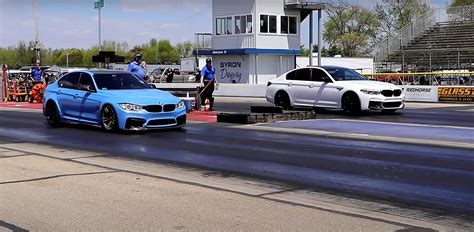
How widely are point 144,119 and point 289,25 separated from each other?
3876 cm

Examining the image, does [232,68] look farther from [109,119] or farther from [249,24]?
[109,119]

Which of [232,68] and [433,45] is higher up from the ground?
[433,45]

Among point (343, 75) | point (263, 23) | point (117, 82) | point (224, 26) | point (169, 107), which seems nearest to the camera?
point (169, 107)

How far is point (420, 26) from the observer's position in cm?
5481

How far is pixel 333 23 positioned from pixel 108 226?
288 feet

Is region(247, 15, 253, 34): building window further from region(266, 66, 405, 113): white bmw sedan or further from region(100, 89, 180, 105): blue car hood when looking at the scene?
region(100, 89, 180, 105): blue car hood

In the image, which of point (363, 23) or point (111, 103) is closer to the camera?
point (111, 103)

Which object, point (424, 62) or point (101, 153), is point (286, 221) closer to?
point (101, 153)

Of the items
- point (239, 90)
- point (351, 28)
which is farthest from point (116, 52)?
point (239, 90)

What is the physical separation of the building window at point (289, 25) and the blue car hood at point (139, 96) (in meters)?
37.1

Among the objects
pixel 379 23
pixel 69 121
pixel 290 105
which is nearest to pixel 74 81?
pixel 69 121

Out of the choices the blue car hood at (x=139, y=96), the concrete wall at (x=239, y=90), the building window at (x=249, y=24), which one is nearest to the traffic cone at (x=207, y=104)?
the blue car hood at (x=139, y=96)

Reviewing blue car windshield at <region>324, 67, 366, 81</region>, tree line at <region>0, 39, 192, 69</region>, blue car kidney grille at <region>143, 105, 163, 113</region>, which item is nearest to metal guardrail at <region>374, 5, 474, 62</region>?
blue car windshield at <region>324, 67, 366, 81</region>

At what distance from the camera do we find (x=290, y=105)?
20812mm
